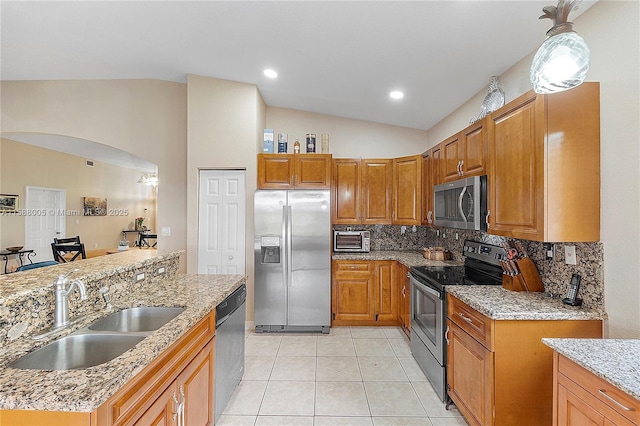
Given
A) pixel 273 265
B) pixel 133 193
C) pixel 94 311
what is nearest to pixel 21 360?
pixel 94 311

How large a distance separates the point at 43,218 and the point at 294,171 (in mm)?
6564

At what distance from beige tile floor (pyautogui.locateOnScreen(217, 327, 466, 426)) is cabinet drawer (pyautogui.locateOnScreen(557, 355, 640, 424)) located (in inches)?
44.4

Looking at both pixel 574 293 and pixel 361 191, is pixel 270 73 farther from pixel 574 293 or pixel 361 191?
pixel 574 293

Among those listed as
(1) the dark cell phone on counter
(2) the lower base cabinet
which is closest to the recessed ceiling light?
(2) the lower base cabinet

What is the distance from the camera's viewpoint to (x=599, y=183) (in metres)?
1.68

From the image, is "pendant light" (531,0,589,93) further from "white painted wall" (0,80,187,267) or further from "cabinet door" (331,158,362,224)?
"white painted wall" (0,80,187,267)

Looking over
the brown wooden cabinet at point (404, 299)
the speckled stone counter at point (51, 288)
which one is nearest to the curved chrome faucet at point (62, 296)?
the speckled stone counter at point (51, 288)

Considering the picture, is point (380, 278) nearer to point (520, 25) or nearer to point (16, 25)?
point (520, 25)

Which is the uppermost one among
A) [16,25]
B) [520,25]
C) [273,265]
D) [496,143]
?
[16,25]

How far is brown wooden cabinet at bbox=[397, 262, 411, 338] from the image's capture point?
3.42 meters

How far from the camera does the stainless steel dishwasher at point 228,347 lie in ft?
6.53

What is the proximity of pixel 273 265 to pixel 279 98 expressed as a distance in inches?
89.2

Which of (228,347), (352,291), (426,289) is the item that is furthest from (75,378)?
(352,291)

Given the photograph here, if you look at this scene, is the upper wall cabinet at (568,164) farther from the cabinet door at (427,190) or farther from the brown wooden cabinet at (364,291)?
the brown wooden cabinet at (364,291)
